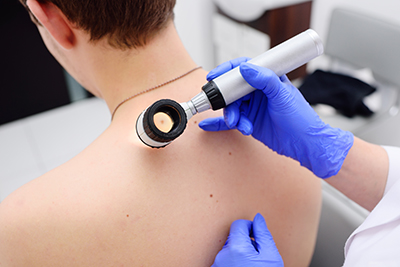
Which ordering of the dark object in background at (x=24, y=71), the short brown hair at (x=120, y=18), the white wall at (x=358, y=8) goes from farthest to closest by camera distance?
the white wall at (x=358, y=8), the dark object in background at (x=24, y=71), the short brown hair at (x=120, y=18)

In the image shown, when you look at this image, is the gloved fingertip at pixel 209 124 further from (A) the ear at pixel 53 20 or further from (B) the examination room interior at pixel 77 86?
(B) the examination room interior at pixel 77 86

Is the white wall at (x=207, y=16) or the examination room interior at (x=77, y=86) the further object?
the white wall at (x=207, y=16)

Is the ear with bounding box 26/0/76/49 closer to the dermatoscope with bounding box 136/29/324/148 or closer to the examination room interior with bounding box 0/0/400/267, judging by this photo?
the dermatoscope with bounding box 136/29/324/148

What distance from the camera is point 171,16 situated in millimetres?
728

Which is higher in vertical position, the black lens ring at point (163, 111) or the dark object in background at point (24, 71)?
the black lens ring at point (163, 111)

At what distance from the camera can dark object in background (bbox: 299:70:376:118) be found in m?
1.68

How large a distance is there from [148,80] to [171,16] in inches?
6.4

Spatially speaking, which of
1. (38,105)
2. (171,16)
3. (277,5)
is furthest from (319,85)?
(38,105)

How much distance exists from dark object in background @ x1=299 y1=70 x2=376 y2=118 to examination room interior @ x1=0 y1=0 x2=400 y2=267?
0.19ft

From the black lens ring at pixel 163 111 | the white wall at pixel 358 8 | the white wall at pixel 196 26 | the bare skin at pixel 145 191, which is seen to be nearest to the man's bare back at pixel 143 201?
the bare skin at pixel 145 191

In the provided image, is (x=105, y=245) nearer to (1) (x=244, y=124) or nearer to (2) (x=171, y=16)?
(1) (x=244, y=124)

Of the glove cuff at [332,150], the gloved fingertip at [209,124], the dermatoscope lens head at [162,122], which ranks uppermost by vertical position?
the dermatoscope lens head at [162,122]

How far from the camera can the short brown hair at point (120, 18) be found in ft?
2.08

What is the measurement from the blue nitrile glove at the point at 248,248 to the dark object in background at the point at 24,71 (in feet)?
6.48
